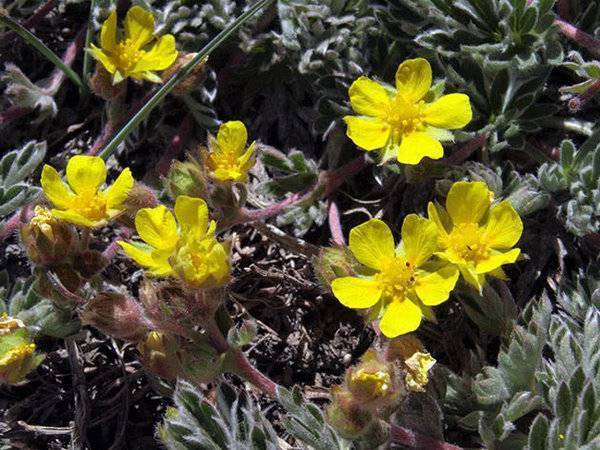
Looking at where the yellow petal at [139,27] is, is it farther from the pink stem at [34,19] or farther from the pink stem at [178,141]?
the pink stem at [34,19]

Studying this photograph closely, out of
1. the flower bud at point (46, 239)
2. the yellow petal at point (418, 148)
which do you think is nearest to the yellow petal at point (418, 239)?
the yellow petal at point (418, 148)

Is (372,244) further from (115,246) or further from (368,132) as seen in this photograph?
(115,246)

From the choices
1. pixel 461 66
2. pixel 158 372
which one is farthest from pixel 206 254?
pixel 461 66

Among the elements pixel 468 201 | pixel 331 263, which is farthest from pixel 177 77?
pixel 468 201

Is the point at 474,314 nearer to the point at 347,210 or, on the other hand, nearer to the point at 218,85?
the point at 347,210

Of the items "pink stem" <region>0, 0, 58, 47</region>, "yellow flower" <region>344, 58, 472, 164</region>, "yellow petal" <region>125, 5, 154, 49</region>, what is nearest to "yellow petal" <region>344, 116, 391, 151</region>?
"yellow flower" <region>344, 58, 472, 164</region>

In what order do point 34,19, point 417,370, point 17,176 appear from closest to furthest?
point 417,370
point 17,176
point 34,19

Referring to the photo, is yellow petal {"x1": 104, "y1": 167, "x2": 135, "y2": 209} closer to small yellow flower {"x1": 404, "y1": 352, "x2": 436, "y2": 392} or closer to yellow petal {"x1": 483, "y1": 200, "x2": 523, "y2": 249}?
small yellow flower {"x1": 404, "y1": 352, "x2": 436, "y2": 392}
